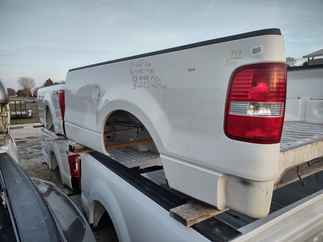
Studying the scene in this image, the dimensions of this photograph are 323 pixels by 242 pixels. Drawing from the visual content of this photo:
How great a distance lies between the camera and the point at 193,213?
4.48ft

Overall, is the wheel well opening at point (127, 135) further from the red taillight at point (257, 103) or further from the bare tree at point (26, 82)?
the bare tree at point (26, 82)

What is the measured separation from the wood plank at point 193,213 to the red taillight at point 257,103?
0.45m

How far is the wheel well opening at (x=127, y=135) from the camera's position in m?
2.82

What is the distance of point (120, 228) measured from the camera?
6.25 feet

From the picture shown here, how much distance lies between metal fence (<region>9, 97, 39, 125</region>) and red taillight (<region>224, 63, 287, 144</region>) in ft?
51.0

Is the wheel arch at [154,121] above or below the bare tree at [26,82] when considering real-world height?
below

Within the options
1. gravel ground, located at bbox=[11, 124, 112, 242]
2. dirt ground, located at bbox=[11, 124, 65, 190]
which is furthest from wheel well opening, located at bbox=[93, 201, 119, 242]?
dirt ground, located at bbox=[11, 124, 65, 190]

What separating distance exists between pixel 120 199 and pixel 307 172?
1469mm

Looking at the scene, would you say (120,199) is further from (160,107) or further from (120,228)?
(160,107)

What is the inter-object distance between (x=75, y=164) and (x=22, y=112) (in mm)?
17249

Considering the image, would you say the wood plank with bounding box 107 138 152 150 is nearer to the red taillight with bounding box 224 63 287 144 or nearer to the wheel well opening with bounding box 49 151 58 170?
the red taillight with bounding box 224 63 287 144

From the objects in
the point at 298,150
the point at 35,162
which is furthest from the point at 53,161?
the point at 298,150

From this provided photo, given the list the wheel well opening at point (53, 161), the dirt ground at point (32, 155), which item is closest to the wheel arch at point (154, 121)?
the dirt ground at point (32, 155)

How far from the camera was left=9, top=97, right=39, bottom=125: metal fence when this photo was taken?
16122 mm
